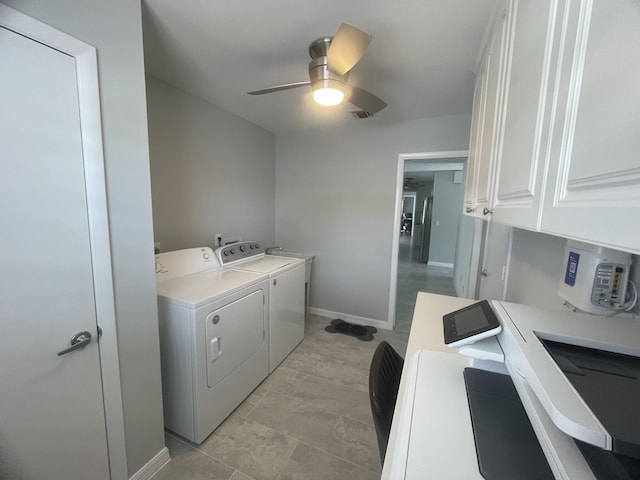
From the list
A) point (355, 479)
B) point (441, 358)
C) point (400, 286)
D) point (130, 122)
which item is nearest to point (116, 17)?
point (130, 122)

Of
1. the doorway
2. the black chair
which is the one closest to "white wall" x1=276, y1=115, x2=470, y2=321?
the doorway

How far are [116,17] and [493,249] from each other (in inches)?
111

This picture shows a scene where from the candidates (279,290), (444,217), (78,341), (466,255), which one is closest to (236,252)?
(279,290)

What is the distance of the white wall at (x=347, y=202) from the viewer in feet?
9.53

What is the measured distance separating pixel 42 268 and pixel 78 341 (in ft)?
1.11

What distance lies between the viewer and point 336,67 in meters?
1.38

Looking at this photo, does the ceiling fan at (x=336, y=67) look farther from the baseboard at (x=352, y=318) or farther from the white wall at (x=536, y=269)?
the baseboard at (x=352, y=318)

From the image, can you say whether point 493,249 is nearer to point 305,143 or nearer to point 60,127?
point 305,143

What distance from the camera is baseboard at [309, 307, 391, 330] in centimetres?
313

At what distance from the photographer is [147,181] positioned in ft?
4.10

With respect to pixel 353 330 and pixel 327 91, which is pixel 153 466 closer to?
pixel 353 330

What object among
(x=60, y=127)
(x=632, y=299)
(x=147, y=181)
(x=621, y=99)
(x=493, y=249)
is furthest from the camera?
(x=493, y=249)

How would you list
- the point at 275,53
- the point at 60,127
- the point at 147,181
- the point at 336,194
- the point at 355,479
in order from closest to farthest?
the point at 60,127, the point at 147,181, the point at 355,479, the point at 275,53, the point at 336,194

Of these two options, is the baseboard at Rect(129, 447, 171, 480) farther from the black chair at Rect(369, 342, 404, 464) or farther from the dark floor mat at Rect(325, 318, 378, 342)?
the dark floor mat at Rect(325, 318, 378, 342)
